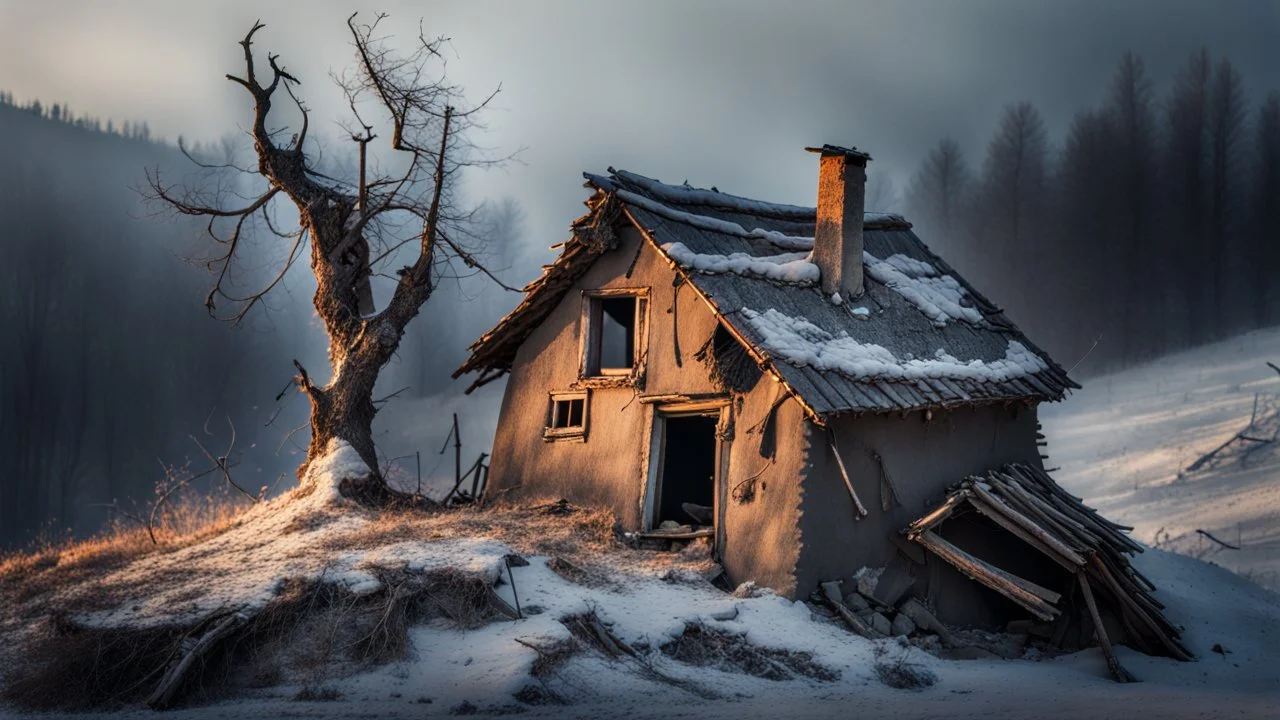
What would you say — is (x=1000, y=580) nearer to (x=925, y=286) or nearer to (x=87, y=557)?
(x=925, y=286)

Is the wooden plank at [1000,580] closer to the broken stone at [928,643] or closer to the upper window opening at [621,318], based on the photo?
the broken stone at [928,643]

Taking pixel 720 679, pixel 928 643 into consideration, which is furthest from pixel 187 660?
pixel 928 643

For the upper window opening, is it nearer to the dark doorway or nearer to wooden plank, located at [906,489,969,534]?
the dark doorway

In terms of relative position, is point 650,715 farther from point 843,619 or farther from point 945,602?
point 945,602

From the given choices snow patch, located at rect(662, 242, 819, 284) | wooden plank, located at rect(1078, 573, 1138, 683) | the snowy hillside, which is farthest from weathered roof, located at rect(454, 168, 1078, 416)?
the snowy hillside

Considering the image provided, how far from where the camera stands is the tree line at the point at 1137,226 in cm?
3700

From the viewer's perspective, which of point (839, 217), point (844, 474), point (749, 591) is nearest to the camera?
point (749, 591)

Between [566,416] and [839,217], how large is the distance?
4.82 meters

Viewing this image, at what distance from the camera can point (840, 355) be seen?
519 inches

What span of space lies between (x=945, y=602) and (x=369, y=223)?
1094 cm

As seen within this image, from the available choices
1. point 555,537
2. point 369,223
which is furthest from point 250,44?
point 555,537

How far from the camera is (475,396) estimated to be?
46719 mm

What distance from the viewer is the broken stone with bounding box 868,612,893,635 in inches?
484

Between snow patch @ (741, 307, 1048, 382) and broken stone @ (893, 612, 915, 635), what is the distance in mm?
2884
